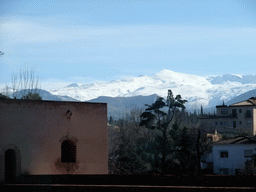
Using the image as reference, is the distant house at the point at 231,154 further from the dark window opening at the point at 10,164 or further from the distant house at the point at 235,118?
the distant house at the point at 235,118

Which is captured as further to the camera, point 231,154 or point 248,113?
point 248,113

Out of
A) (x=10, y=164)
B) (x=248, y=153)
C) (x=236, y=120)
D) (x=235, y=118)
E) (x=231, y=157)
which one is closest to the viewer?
(x=10, y=164)

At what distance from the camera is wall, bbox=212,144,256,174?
43875 mm

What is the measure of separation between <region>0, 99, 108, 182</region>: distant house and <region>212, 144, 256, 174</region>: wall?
24584mm

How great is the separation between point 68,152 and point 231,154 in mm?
26992

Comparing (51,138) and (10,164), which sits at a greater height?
(51,138)

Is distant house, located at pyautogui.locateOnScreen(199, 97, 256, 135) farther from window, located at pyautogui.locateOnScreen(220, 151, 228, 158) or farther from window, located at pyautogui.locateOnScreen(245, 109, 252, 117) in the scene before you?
window, located at pyautogui.locateOnScreen(220, 151, 228, 158)

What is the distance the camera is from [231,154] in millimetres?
45188

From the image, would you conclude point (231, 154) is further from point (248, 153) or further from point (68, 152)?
point (68, 152)

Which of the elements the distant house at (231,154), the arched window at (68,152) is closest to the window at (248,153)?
the distant house at (231,154)

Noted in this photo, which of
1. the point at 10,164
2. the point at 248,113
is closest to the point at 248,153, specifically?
the point at 10,164

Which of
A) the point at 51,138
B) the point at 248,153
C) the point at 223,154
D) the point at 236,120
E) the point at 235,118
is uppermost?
the point at 235,118

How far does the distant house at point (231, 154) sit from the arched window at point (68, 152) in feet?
81.4

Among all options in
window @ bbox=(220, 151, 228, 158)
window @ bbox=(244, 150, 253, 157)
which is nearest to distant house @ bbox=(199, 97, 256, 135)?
window @ bbox=(220, 151, 228, 158)
